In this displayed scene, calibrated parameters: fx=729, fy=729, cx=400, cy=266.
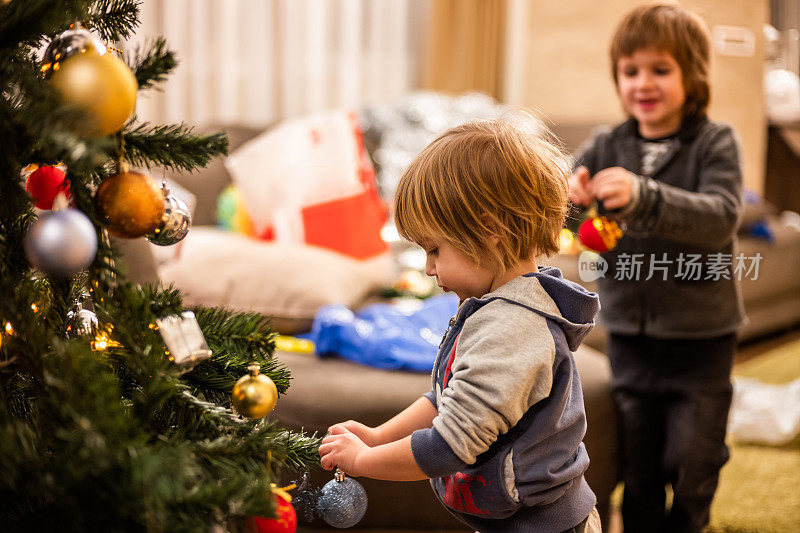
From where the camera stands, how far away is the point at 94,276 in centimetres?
59

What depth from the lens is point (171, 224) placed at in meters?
0.68

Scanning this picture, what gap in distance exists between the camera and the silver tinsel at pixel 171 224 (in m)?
0.67

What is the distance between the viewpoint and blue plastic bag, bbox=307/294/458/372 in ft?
4.43

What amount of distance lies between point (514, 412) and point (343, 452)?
0.60ft

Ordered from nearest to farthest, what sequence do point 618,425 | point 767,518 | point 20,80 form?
point 20,80, point 618,425, point 767,518

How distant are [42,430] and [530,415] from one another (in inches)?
17.6

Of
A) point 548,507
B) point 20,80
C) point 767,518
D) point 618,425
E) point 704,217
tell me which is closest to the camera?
point 20,80

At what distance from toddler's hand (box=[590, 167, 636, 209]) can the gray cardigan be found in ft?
0.27

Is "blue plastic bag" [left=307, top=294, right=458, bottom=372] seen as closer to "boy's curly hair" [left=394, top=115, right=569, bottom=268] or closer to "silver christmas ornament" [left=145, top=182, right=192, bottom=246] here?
"boy's curly hair" [left=394, top=115, right=569, bottom=268]

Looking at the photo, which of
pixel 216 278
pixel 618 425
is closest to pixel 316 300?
pixel 216 278

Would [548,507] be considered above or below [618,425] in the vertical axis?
above

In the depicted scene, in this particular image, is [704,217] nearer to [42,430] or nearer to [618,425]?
[618,425]

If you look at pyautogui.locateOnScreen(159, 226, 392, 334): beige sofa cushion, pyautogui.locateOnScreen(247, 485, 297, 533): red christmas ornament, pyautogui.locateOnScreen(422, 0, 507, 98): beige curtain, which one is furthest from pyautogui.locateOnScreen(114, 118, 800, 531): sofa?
pyautogui.locateOnScreen(422, 0, 507, 98): beige curtain

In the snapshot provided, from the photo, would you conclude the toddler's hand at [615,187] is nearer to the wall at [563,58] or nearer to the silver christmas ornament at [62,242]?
the silver christmas ornament at [62,242]
